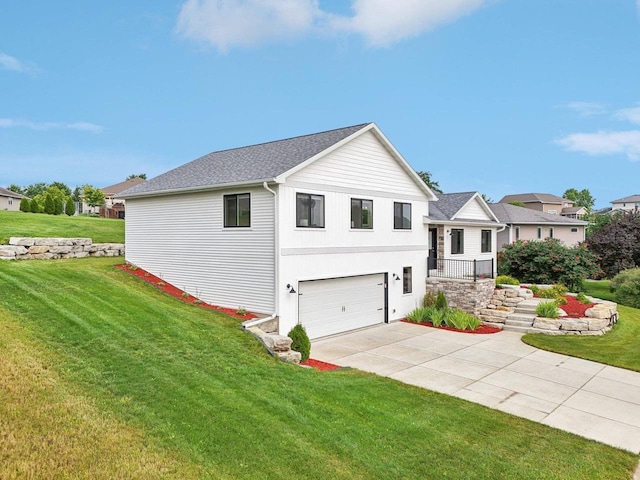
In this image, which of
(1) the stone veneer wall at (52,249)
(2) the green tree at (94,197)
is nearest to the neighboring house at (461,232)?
(1) the stone veneer wall at (52,249)

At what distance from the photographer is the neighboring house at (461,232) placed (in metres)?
21.0

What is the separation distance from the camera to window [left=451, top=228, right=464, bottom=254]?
2158cm

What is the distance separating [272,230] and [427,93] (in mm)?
16476

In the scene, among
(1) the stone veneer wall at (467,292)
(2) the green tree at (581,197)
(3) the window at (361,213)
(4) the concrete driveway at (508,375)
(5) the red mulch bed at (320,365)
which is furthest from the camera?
(2) the green tree at (581,197)

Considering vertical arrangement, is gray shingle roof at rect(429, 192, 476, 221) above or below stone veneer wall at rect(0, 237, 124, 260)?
above

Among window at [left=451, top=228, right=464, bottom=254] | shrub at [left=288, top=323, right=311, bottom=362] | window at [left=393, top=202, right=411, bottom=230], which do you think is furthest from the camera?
→ window at [left=451, top=228, right=464, bottom=254]

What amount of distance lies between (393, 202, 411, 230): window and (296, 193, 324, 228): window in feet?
14.9

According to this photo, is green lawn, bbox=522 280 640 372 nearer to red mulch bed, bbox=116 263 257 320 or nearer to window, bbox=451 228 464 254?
window, bbox=451 228 464 254

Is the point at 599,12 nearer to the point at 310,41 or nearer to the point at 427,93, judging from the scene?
the point at 427,93

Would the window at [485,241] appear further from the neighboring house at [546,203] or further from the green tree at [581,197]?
the green tree at [581,197]

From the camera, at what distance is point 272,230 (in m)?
13.2

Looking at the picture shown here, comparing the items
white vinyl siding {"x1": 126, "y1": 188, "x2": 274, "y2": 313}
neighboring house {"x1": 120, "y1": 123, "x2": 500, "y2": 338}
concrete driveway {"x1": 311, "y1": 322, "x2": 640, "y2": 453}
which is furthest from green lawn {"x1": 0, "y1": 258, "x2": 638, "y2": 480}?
neighboring house {"x1": 120, "y1": 123, "x2": 500, "y2": 338}

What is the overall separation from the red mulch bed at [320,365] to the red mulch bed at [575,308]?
36.7 ft

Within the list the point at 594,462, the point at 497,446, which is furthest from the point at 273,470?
the point at 594,462
